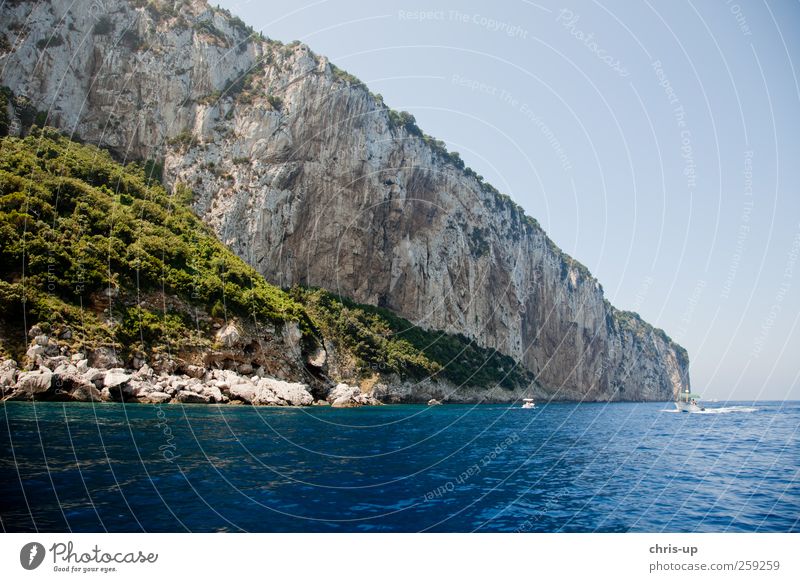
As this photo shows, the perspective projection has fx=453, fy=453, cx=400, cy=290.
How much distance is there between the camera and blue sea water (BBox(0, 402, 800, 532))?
793 centimetres

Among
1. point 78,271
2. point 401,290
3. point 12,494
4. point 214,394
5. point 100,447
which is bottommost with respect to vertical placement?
point 214,394

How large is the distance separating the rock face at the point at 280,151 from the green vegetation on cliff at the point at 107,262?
4849 millimetres

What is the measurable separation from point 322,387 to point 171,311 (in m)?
16.5

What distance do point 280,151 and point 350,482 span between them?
59.7 meters

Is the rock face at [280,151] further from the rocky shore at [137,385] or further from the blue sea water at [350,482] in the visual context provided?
the blue sea water at [350,482]

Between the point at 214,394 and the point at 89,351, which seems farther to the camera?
the point at 214,394

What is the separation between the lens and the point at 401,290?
7675 centimetres

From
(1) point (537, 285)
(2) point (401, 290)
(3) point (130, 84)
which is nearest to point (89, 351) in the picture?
(3) point (130, 84)

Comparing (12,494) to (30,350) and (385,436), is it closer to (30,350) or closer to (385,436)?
(385,436)
